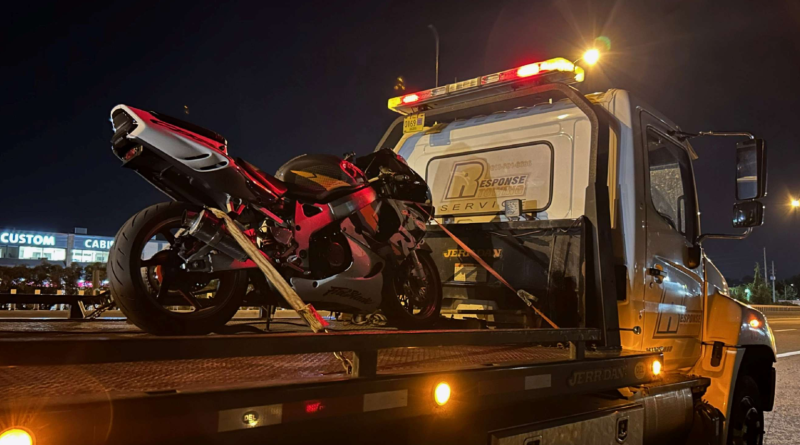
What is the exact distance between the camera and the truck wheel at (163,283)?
2844mm

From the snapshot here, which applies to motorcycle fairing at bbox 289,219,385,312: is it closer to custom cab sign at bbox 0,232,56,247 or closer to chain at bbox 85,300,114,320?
chain at bbox 85,300,114,320

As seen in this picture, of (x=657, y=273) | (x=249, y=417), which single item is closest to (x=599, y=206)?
(x=657, y=273)

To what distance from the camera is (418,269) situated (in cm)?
434

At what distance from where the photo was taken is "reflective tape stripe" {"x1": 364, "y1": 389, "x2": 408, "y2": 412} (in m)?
2.15

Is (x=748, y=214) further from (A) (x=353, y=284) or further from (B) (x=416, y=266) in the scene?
(A) (x=353, y=284)

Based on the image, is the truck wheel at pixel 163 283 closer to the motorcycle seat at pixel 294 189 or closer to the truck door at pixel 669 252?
the motorcycle seat at pixel 294 189

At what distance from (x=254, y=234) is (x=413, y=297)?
4.47 feet

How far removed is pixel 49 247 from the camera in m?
60.5

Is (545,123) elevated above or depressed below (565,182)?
above

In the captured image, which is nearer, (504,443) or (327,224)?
(504,443)

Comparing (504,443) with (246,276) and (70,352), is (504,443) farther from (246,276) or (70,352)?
(70,352)

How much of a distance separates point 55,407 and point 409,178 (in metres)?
3.09

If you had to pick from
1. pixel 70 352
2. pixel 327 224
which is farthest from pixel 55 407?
pixel 327 224

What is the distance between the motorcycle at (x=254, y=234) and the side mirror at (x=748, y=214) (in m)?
2.38
